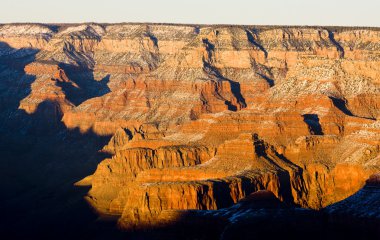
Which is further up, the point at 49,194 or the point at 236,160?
the point at 236,160

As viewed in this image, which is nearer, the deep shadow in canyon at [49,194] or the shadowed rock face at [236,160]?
the shadowed rock face at [236,160]

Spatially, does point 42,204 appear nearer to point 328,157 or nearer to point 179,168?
point 179,168

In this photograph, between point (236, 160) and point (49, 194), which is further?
point (49, 194)

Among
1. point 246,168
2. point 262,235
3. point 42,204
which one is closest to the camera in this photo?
point 262,235

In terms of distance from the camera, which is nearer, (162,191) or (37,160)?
(162,191)

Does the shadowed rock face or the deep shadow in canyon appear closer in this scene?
the shadowed rock face

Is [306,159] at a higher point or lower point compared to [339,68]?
lower

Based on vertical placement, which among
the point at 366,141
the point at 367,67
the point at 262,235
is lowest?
the point at 262,235

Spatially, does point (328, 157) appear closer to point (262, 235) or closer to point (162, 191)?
point (162, 191)

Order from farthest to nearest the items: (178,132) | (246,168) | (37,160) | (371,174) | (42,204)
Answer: (37,160)
(178,132)
(42,204)
(246,168)
(371,174)

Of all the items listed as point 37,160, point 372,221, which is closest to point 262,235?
point 372,221
